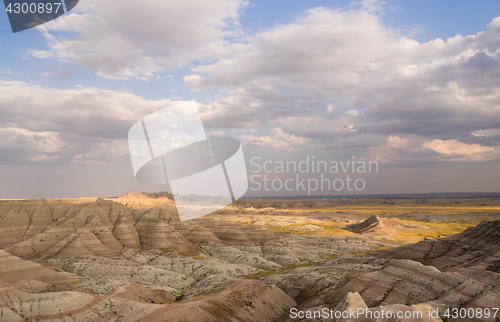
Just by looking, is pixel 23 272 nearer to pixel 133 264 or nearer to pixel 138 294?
pixel 133 264

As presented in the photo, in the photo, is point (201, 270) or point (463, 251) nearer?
point (463, 251)

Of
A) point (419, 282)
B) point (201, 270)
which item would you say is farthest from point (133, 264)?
point (419, 282)

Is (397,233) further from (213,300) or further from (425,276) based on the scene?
(213,300)

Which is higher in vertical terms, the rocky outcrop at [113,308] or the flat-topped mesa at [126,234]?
the rocky outcrop at [113,308]

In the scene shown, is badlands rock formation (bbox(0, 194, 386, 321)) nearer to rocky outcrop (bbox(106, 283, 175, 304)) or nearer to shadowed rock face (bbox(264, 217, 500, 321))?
rocky outcrop (bbox(106, 283, 175, 304))

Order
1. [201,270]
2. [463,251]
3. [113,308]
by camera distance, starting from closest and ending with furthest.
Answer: [113,308], [463,251], [201,270]

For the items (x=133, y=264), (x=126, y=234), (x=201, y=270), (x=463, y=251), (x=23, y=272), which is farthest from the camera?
(x=126, y=234)

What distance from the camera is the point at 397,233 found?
6097 inches

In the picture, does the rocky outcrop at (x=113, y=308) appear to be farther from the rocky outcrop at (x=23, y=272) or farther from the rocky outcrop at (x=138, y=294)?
the rocky outcrop at (x=23, y=272)

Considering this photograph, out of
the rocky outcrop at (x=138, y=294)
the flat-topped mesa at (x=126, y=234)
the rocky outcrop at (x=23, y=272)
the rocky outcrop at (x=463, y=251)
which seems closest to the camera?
the rocky outcrop at (x=138, y=294)

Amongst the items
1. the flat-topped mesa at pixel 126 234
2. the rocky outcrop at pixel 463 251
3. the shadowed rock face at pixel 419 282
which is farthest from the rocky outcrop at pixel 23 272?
the rocky outcrop at pixel 463 251

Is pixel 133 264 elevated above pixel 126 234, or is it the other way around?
pixel 126 234

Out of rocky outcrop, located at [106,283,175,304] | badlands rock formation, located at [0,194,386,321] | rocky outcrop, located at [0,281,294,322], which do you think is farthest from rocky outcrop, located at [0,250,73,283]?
rocky outcrop, located at [0,281,294,322]

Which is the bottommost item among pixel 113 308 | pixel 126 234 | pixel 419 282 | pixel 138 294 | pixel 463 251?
pixel 126 234
